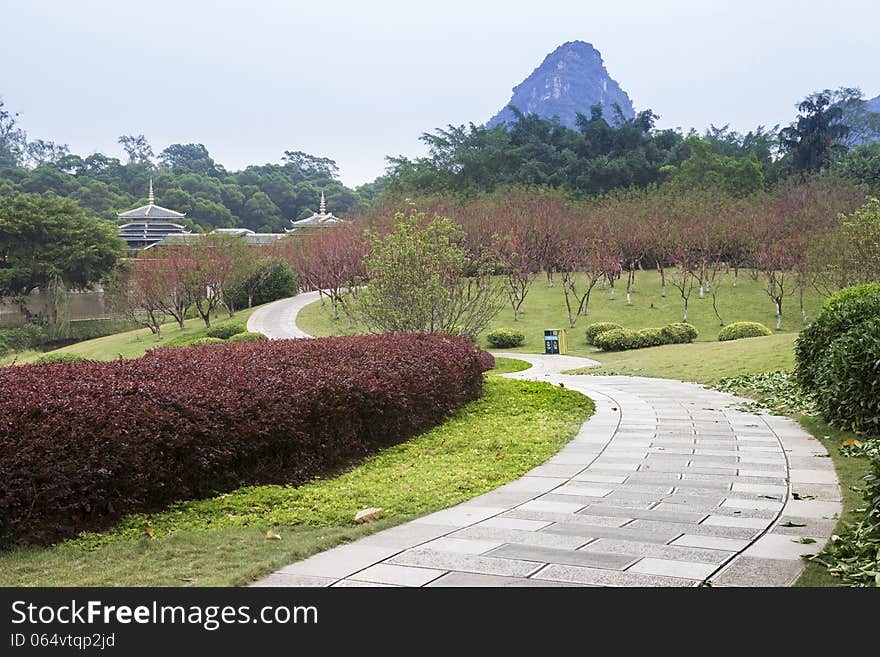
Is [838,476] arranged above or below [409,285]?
below

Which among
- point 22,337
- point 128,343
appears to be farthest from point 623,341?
point 22,337

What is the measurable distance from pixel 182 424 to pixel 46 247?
3563cm

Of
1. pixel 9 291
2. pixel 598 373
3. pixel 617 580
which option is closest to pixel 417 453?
pixel 617 580

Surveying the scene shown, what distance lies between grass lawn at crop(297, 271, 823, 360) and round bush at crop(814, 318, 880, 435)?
54.3 feet

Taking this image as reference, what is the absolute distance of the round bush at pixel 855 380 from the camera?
21.9 feet

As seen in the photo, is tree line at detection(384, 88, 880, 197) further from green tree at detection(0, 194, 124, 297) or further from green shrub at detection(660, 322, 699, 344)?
green shrub at detection(660, 322, 699, 344)

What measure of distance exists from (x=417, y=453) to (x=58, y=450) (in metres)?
3.11

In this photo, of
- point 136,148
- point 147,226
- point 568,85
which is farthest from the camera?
point 568,85

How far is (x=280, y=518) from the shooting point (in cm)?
474

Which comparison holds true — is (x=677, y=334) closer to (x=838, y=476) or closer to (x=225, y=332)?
(x=225, y=332)

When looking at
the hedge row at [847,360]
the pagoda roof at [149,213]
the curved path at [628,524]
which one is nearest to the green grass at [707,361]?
the hedge row at [847,360]

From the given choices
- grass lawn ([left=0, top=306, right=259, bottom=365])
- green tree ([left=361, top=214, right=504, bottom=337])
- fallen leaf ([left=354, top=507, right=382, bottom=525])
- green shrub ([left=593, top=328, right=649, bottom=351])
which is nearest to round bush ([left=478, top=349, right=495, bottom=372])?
green tree ([left=361, top=214, right=504, bottom=337])

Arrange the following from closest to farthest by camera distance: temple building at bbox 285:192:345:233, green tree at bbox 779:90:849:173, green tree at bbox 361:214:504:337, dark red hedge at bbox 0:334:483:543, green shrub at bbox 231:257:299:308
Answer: dark red hedge at bbox 0:334:483:543 → green tree at bbox 361:214:504:337 → green shrub at bbox 231:257:299:308 → green tree at bbox 779:90:849:173 → temple building at bbox 285:192:345:233

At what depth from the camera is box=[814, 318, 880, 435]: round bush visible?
21.9ft
